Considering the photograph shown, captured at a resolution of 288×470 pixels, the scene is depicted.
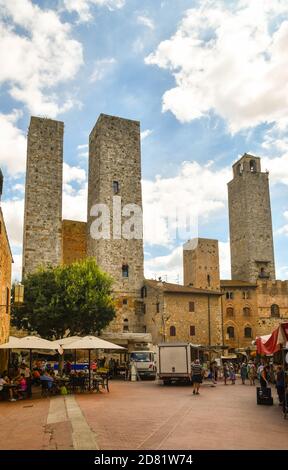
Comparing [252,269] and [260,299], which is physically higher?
[252,269]

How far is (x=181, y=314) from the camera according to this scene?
1684 inches

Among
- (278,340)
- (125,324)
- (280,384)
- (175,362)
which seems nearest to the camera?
(278,340)

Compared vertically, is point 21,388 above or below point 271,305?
below

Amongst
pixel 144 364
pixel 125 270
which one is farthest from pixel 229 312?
pixel 144 364

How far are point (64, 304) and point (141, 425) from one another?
76.6 ft

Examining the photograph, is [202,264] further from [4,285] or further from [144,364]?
[4,285]

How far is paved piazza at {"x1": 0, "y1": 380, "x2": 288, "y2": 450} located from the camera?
8.11m

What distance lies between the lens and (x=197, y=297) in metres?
44.1

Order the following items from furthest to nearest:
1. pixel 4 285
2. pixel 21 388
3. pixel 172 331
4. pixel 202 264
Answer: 1. pixel 202 264
2. pixel 172 331
3. pixel 4 285
4. pixel 21 388

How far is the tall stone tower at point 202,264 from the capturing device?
5862 centimetres

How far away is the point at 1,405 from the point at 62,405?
2.31 meters

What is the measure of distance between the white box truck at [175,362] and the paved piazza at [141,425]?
780cm

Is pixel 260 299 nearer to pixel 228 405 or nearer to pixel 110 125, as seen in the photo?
pixel 110 125
